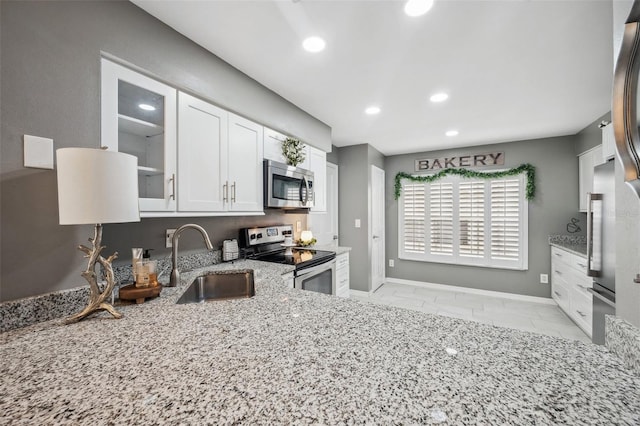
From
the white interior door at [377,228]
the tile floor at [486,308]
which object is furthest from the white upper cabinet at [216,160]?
the tile floor at [486,308]

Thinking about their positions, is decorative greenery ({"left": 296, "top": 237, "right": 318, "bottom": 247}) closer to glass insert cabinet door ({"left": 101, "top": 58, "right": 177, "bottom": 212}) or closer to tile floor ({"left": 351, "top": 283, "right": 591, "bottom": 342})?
tile floor ({"left": 351, "top": 283, "right": 591, "bottom": 342})

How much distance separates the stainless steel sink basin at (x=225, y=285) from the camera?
183cm

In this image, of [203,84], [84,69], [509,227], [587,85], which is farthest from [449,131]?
[84,69]

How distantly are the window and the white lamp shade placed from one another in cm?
456

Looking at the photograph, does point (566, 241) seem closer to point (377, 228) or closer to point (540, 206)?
point (540, 206)

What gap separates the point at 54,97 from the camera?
3.75 ft

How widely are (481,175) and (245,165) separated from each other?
3850mm

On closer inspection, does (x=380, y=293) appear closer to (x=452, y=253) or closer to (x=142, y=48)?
(x=452, y=253)

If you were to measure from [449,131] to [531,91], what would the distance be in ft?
3.97

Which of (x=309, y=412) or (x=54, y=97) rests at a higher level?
(x=54, y=97)

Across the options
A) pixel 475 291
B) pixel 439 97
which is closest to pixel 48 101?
pixel 439 97

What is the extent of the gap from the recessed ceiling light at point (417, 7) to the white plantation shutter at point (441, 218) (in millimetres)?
3525

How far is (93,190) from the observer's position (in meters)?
1.01

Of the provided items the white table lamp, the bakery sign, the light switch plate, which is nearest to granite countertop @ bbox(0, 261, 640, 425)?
the white table lamp
